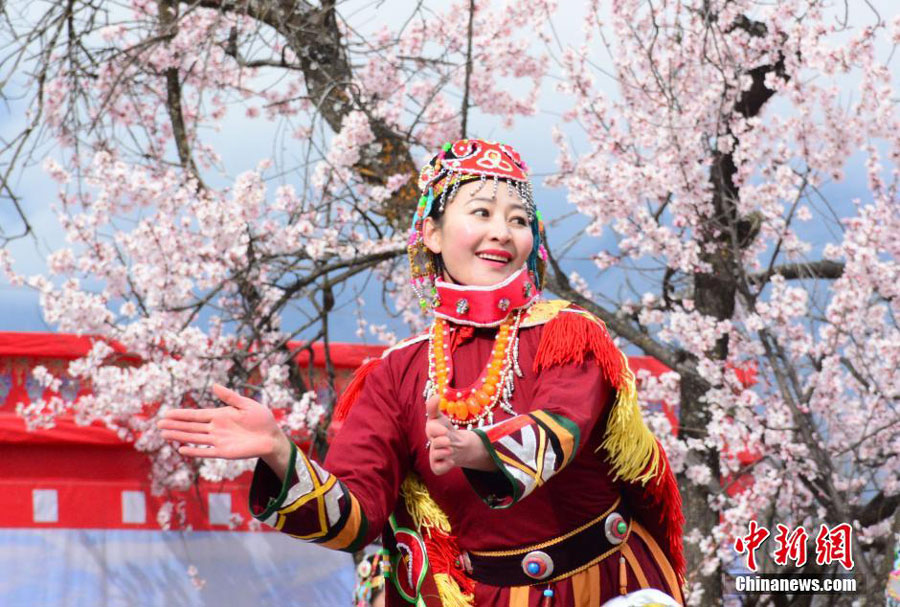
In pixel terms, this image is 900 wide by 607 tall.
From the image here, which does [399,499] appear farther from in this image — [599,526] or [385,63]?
[385,63]

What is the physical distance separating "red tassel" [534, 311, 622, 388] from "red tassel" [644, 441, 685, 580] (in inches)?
10.0

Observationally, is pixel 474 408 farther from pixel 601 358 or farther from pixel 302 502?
pixel 302 502

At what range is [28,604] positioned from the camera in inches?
A: 240

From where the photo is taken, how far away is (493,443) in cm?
192

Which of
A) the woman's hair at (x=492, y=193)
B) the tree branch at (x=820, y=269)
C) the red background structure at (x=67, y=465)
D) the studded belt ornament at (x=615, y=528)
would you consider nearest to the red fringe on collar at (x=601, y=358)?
the studded belt ornament at (x=615, y=528)

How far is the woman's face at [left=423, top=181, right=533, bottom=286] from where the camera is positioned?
7.90 feet

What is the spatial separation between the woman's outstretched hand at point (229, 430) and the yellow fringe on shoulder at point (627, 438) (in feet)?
2.22

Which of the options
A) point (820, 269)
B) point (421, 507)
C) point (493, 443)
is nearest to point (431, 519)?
point (421, 507)

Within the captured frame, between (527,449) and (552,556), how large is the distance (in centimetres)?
37

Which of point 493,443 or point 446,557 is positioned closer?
point 493,443

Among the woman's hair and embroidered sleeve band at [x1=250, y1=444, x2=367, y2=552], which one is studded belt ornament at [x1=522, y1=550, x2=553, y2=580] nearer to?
embroidered sleeve band at [x1=250, y1=444, x2=367, y2=552]

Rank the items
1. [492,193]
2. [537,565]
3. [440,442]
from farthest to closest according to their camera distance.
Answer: [492,193], [537,565], [440,442]

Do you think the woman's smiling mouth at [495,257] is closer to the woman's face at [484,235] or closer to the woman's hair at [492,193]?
the woman's face at [484,235]

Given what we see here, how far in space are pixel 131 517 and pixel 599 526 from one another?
471 cm
